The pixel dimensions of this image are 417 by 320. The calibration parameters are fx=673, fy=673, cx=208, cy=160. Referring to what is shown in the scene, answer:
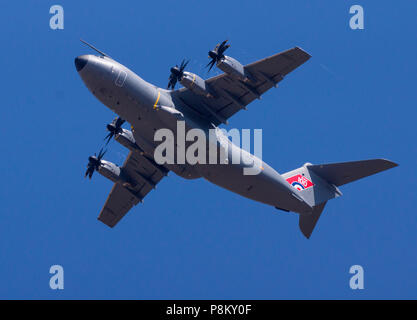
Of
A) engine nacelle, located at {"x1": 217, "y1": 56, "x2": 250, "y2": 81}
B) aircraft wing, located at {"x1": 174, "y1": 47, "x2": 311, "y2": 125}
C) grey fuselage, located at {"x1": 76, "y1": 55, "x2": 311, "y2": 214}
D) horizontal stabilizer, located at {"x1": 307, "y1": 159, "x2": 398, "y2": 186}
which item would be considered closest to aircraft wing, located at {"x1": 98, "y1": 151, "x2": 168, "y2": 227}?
grey fuselage, located at {"x1": 76, "y1": 55, "x2": 311, "y2": 214}

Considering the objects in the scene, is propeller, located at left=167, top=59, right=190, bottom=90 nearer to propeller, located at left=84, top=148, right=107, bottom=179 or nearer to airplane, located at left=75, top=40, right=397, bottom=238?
airplane, located at left=75, top=40, right=397, bottom=238

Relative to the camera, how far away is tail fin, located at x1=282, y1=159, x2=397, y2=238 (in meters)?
37.6

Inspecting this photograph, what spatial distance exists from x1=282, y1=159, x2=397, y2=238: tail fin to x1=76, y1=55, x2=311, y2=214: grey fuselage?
1318 millimetres

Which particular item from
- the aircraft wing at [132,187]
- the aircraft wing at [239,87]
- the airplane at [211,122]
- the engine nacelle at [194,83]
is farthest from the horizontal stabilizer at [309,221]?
the engine nacelle at [194,83]

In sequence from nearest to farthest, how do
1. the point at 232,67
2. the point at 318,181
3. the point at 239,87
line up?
the point at 232,67, the point at 239,87, the point at 318,181

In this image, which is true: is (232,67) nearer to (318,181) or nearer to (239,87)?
(239,87)

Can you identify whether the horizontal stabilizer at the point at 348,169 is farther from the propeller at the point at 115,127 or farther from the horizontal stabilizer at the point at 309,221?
the propeller at the point at 115,127

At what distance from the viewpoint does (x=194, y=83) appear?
34000 millimetres

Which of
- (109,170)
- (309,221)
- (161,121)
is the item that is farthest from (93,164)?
(309,221)

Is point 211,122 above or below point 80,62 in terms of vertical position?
below

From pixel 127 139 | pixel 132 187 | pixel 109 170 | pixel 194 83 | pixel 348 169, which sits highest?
pixel 194 83

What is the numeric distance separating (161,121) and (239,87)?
4.45m

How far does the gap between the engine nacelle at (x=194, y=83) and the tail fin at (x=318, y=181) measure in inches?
298

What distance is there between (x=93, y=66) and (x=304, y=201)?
13547 millimetres
